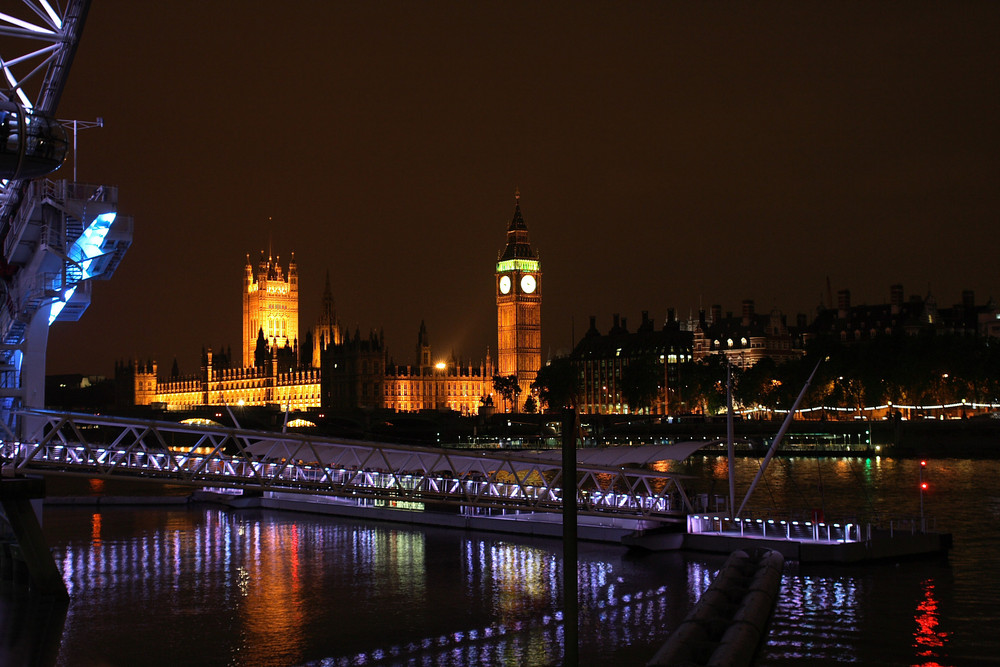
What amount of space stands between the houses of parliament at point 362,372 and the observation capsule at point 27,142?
133396 millimetres

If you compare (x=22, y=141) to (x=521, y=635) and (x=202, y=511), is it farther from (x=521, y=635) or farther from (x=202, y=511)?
(x=202, y=511)

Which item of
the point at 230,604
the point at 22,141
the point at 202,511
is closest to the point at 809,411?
the point at 202,511

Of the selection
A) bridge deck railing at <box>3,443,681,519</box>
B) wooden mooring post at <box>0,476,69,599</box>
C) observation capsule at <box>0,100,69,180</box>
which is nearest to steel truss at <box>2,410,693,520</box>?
bridge deck railing at <box>3,443,681,519</box>

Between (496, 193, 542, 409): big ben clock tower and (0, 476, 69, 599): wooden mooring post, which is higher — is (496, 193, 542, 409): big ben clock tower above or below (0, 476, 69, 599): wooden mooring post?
above

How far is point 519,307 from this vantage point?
173750 millimetres

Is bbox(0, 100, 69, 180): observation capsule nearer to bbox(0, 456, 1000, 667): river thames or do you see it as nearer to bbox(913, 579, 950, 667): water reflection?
bbox(0, 456, 1000, 667): river thames

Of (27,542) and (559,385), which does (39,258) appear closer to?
(27,542)

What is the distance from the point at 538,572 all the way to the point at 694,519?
18.3 ft

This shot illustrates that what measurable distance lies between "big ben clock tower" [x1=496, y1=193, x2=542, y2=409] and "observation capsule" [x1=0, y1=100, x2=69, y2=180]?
157248 millimetres

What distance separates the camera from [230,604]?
88.1 feet

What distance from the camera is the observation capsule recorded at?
13.9 m

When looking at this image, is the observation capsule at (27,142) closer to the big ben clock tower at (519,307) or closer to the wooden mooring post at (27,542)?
the wooden mooring post at (27,542)

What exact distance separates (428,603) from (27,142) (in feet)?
51.8

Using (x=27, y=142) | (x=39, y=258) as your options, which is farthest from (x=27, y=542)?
(x=27, y=142)
